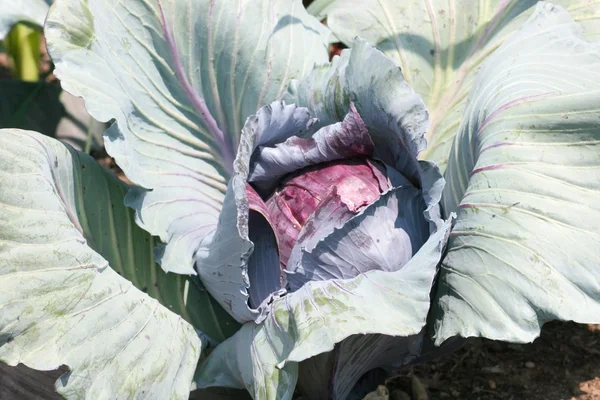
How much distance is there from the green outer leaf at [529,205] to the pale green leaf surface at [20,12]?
1.12 m

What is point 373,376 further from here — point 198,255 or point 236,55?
point 236,55

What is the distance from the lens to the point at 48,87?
2633 millimetres

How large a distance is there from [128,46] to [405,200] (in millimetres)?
690

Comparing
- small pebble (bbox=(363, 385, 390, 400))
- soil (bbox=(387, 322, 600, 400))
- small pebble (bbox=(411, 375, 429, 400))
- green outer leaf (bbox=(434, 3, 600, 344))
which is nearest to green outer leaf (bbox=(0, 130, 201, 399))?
small pebble (bbox=(363, 385, 390, 400))

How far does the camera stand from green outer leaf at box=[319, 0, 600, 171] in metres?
1.80

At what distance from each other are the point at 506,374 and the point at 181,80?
1085mm

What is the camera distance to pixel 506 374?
76.6 inches

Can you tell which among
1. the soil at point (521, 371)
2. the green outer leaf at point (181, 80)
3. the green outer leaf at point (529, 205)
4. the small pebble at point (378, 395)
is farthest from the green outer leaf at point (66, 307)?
the soil at point (521, 371)

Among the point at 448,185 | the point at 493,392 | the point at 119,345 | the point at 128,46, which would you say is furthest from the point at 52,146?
the point at 493,392

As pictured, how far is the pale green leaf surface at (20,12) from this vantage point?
6.03 ft

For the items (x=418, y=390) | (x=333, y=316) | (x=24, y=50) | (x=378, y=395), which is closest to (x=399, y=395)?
(x=418, y=390)

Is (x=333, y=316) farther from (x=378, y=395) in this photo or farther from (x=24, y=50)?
(x=24, y=50)

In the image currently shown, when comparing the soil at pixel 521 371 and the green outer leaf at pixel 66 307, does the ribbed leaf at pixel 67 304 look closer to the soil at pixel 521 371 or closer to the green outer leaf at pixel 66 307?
the green outer leaf at pixel 66 307

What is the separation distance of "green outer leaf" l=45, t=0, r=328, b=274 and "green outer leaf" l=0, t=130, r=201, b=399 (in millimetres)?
155
